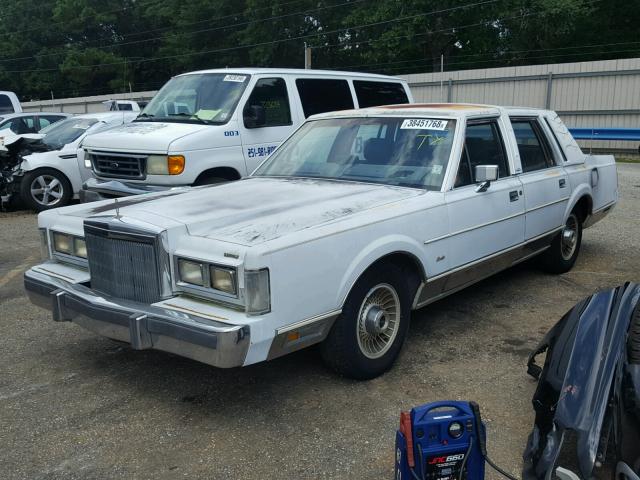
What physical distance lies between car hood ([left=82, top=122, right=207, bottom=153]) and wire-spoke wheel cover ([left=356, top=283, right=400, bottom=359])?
3951 millimetres

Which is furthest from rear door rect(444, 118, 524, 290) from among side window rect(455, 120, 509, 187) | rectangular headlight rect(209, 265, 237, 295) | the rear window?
the rear window

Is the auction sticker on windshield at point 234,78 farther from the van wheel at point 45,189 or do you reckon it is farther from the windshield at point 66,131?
the windshield at point 66,131

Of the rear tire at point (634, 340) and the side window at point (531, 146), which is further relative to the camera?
the side window at point (531, 146)

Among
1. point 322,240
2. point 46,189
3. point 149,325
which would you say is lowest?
point 46,189

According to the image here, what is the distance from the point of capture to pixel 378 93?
934 centimetres

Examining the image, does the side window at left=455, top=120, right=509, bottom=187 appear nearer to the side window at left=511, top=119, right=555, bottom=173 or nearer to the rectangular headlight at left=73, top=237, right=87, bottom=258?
the side window at left=511, top=119, right=555, bottom=173

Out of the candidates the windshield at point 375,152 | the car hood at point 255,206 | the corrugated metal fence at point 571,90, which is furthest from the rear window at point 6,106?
the car hood at point 255,206

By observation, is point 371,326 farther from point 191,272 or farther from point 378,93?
point 378,93

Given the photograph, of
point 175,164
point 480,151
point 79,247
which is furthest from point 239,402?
point 175,164

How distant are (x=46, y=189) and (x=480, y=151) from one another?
7801 millimetres

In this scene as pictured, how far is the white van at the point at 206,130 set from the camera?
7.21 metres

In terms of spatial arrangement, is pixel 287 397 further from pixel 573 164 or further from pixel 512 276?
pixel 573 164

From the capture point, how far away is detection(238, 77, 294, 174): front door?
7.71m

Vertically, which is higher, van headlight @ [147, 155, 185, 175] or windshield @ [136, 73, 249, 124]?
windshield @ [136, 73, 249, 124]
